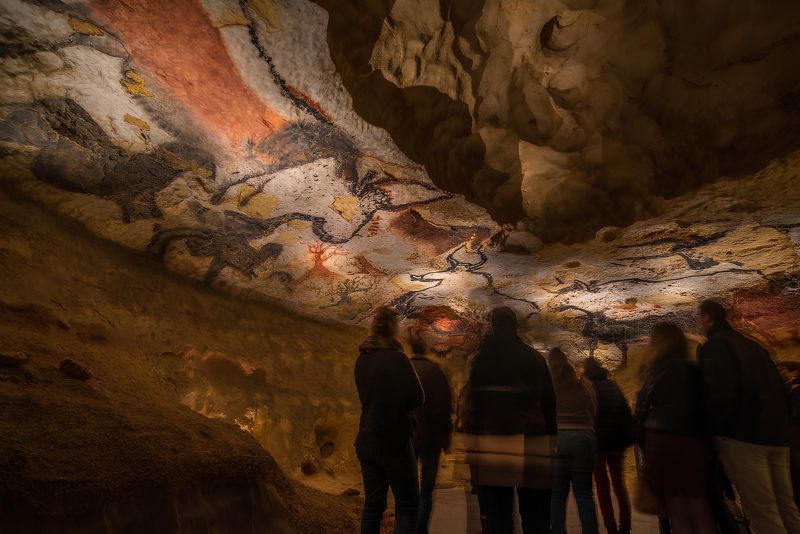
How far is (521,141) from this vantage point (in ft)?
7.76

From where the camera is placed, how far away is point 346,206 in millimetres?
3820

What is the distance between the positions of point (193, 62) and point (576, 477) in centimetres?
321

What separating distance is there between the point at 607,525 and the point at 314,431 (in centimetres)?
388

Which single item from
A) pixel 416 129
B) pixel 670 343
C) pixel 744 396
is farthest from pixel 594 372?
pixel 416 129

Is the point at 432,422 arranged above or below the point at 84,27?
below

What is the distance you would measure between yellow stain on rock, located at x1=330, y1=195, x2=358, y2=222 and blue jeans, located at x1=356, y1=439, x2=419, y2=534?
219cm

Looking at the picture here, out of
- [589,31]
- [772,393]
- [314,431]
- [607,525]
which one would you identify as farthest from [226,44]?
[314,431]

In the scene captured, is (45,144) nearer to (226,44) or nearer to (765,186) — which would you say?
(226,44)

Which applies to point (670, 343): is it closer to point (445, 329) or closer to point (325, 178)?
point (325, 178)

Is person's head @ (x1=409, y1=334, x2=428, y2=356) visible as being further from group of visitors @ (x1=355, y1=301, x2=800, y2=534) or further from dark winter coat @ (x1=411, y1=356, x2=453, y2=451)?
group of visitors @ (x1=355, y1=301, x2=800, y2=534)

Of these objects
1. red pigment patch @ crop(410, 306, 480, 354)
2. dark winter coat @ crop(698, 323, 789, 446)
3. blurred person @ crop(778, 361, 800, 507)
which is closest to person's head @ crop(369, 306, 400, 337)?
dark winter coat @ crop(698, 323, 789, 446)

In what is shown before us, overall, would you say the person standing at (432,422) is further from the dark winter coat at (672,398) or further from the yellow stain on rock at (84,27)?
the yellow stain on rock at (84,27)

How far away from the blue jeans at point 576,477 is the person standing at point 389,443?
0.81 m

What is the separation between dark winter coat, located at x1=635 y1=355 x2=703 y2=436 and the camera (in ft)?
6.08
